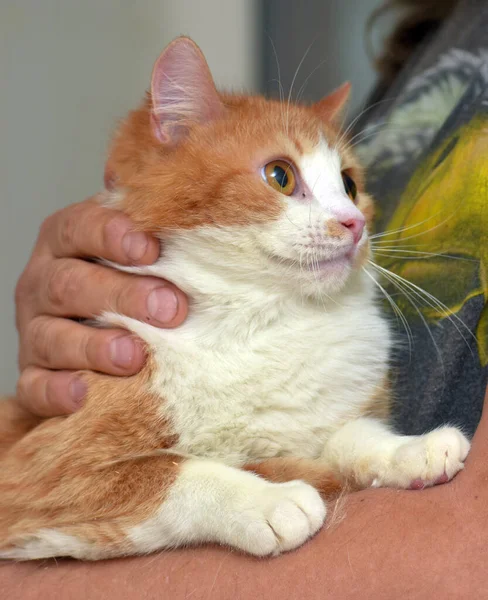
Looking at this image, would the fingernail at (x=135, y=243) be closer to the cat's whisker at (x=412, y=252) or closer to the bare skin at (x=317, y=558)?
the bare skin at (x=317, y=558)

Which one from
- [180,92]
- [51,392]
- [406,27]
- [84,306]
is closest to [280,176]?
[180,92]

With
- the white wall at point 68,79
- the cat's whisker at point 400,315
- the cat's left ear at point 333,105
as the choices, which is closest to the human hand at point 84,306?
the cat's whisker at point 400,315

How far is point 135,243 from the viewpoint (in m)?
1.25

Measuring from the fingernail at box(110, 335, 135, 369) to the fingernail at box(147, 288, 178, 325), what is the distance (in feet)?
0.26

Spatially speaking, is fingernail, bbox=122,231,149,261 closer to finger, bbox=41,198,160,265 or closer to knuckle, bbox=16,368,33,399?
finger, bbox=41,198,160,265

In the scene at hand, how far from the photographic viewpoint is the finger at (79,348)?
1.16 meters

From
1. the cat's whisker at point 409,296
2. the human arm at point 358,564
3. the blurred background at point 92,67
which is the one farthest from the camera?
the blurred background at point 92,67

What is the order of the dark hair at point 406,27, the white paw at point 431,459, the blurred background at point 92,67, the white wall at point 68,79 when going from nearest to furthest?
the white paw at point 431,459 → the dark hair at point 406,27 → the blurred background at point 92,67 → the white wall at point 68,79

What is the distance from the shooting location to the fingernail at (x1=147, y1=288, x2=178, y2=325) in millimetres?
1214

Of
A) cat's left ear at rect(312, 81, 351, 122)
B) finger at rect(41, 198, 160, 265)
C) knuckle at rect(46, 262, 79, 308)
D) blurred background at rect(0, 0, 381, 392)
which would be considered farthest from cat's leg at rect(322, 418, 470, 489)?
blurred background at rect(0, 0, 381, 392)

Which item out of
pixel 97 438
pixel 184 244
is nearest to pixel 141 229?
pixel 184 244

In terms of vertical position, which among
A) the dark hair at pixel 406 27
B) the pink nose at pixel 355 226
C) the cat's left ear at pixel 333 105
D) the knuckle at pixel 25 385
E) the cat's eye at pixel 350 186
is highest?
A: the dark hair at pixel 406 27

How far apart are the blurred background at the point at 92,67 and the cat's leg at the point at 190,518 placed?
189 centimetres

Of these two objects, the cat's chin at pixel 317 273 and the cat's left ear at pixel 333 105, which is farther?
the cat's left ear at pixel 333 105
